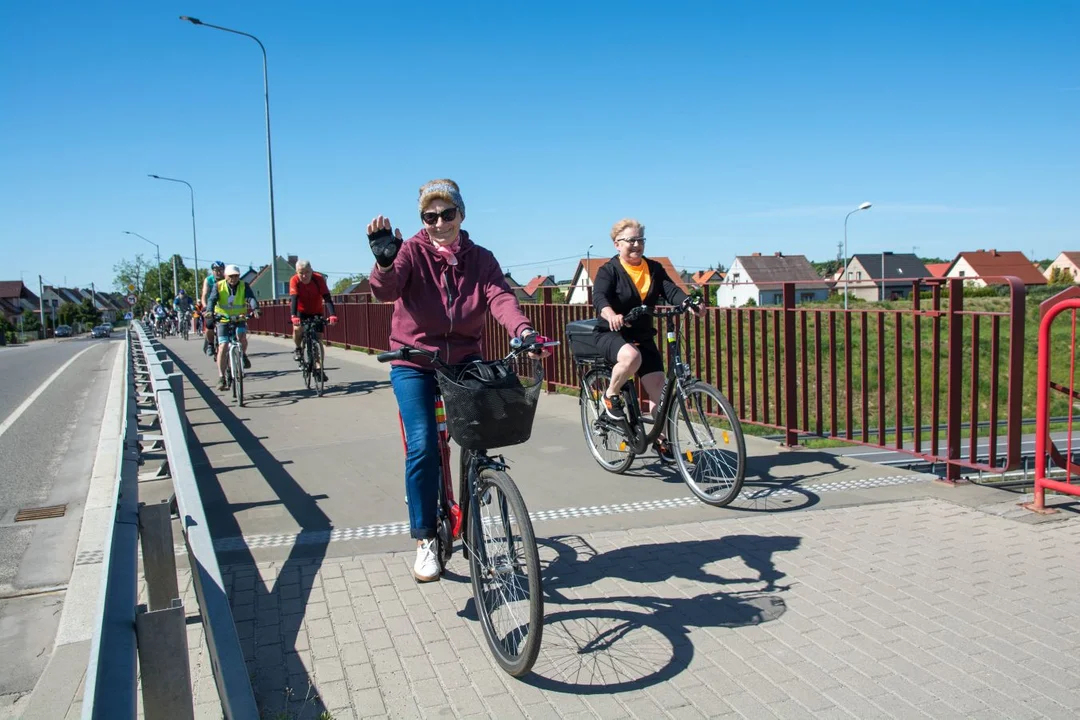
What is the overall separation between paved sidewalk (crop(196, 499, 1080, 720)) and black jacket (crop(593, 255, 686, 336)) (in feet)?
5.62

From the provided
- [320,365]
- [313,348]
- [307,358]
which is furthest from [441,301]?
[307,358]

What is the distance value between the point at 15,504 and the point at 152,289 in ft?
352

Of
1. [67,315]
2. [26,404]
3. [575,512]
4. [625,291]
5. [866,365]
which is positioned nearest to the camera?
[575,512]

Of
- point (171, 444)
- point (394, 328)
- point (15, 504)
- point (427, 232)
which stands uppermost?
point (427, 232)

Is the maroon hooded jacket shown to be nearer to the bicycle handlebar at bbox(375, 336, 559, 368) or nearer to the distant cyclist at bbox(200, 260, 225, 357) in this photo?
the bicycle handlebar at bbox(375, 336, 559, 368)

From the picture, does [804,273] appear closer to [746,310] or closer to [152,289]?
[152,289]

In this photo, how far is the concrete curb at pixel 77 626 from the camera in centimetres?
334

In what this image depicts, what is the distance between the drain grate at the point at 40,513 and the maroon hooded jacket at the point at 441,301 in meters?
3.95

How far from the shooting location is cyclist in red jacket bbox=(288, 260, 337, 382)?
1180 centimetres

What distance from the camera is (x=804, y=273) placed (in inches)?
4198

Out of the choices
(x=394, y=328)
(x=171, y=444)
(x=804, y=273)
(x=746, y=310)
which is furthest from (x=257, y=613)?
(x=804, y=273)

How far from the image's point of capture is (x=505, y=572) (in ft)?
11.0

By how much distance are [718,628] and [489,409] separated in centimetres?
136

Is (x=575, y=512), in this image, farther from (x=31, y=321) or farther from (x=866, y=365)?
(x=31, y=321)
